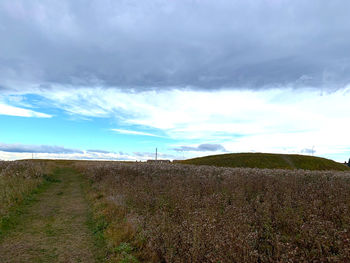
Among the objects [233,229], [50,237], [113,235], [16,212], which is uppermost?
[233,229]

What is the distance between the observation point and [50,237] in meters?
8.74

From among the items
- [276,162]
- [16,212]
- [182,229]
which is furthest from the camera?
[276,162]

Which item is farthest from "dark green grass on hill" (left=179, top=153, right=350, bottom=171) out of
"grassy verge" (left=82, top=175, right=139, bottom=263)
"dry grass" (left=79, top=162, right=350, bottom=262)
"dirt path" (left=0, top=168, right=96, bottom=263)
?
"grassy verge" (left=82, top=175, right=139, bottom=263)

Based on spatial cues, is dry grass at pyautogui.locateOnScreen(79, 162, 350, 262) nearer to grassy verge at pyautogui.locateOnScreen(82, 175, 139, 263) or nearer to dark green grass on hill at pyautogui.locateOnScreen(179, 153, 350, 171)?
grassy verge at pyautogui.locateOnScreen(82, 175, 139, 263)

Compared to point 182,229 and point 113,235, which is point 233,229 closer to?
point 182,229

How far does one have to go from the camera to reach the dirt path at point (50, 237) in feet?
23.5

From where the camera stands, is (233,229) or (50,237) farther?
(50,237)

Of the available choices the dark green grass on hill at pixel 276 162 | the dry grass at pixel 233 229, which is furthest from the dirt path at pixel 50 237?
the dark green grass on hill at pixel 276 162

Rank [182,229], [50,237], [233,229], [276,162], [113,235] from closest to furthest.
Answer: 1. [233,229]
2. [182,229]
3. [113,235]
4. [50,237]
5. [276,162]

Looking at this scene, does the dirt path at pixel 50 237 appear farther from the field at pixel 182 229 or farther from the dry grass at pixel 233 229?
the dry grass at pixel 233 229

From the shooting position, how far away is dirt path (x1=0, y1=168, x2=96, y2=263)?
7.17m

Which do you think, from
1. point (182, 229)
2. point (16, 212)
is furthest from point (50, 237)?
point (182, 229)

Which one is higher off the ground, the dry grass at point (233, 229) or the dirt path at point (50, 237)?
the dry grass at point (233, 229)

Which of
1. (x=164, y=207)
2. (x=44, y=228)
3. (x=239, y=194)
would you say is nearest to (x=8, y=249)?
(x=44, y=228)
